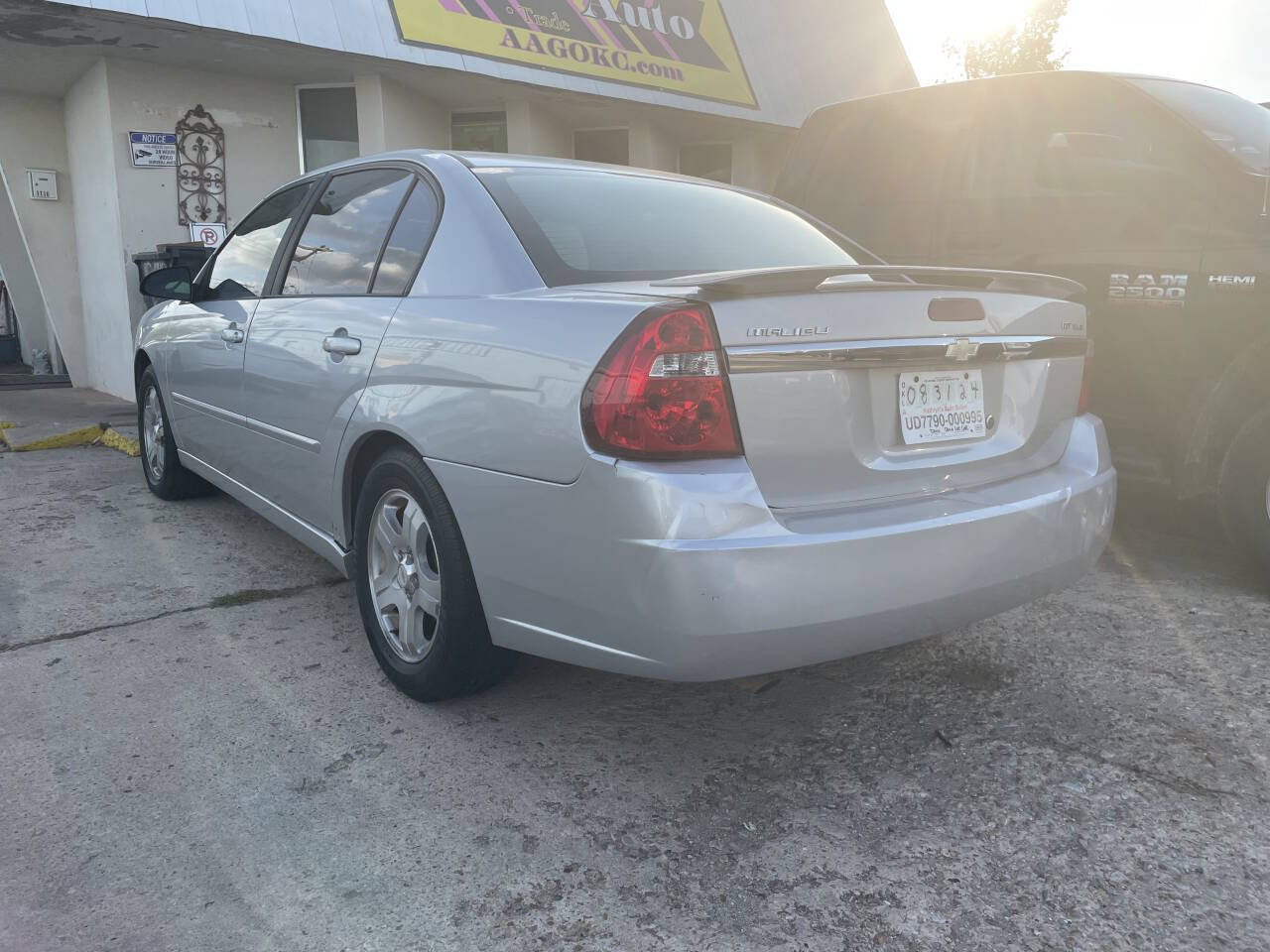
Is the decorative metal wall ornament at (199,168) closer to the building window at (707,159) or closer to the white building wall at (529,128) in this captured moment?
the white building wall at (529,128)

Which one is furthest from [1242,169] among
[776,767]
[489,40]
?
[489,40]

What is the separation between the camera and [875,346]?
7.45 ft

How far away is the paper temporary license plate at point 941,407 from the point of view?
7.75 feet

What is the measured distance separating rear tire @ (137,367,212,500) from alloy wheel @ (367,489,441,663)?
8.46ft

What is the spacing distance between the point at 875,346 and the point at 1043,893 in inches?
47.5

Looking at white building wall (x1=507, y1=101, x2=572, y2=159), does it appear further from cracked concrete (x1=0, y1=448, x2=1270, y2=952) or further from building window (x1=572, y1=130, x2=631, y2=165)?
cracked concrete (x1=0, y1=448, x2=1270, y2=952)

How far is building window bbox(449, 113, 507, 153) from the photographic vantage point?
1124cm

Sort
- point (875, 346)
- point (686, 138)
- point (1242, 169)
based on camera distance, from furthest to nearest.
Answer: point (686, 138) → point (1242, 169) → point (875, 346)

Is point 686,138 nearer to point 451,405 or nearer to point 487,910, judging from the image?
point 451,405

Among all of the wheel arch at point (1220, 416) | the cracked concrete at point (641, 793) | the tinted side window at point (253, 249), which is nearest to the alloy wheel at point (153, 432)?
the tinted side window at point (253, 249)

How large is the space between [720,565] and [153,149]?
29.3 ft

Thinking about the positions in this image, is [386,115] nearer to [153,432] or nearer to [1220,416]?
[153,432]

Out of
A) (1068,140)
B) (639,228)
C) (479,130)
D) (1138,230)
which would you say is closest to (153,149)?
(479,130)

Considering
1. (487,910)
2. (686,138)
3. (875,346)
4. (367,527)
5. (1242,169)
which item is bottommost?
(487,910)
